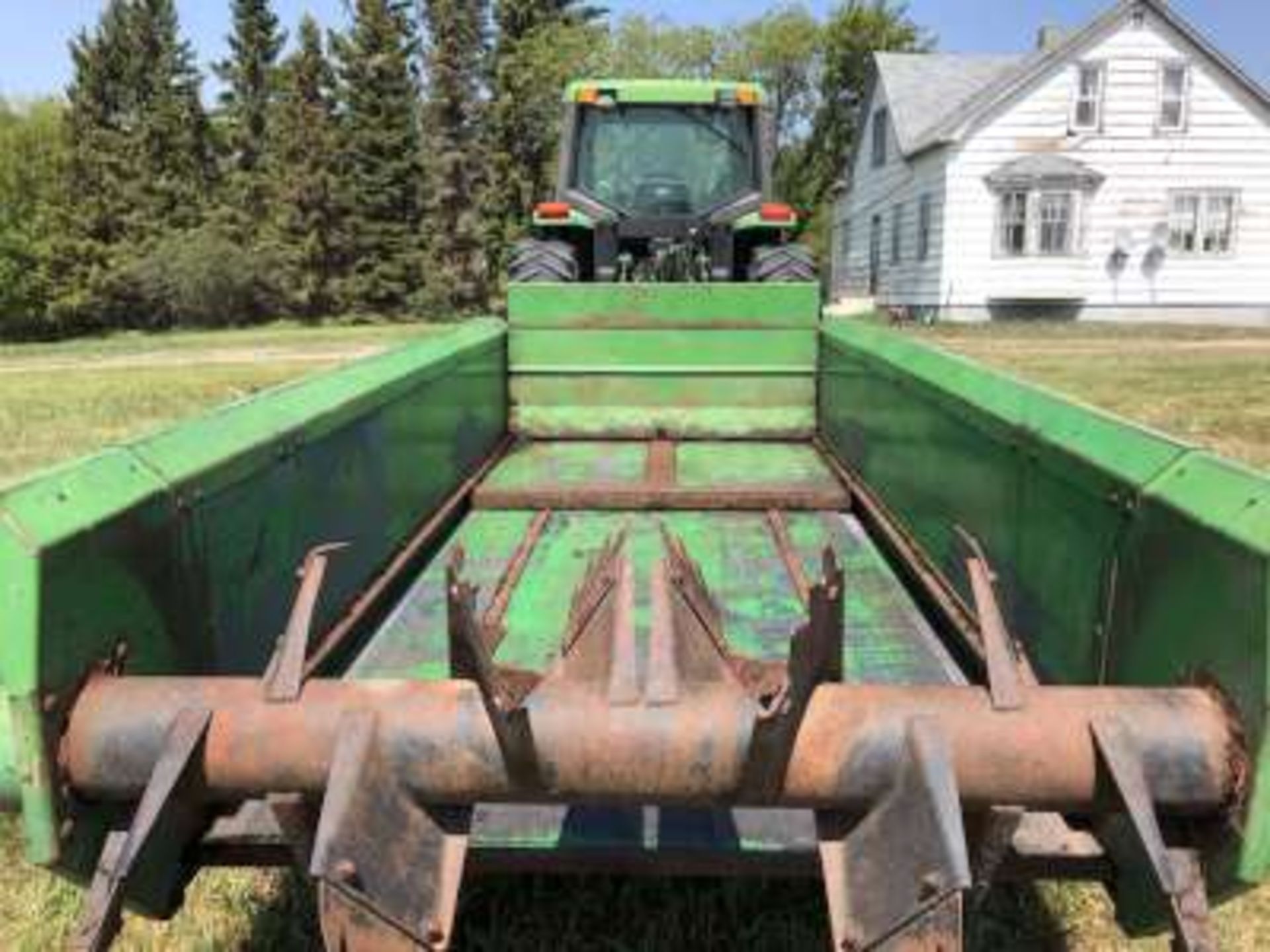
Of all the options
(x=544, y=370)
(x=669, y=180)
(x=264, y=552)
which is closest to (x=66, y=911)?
(x=264, y=552)

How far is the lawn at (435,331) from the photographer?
244 centimetres

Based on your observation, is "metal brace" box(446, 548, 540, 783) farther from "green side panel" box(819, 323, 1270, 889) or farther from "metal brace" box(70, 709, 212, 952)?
"green side panel" box(819, 323, 1270, 889)

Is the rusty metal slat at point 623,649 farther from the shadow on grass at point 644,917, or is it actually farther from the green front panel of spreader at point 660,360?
the green front panel of spreader at point 660,360

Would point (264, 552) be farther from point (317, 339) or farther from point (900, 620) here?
point (317, 339)

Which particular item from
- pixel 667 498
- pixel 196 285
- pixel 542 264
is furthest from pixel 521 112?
pixel 667 498

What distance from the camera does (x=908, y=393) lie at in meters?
3.15

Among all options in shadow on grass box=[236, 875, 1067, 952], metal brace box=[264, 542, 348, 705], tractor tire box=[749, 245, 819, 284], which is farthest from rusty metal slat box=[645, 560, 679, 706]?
tractor tire box=[749, 245, 819, 284]

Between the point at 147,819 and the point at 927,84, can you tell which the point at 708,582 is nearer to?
the point at 147,819

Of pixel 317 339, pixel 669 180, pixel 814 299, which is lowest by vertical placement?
pixel 317 339

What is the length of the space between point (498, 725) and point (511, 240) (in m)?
33.7

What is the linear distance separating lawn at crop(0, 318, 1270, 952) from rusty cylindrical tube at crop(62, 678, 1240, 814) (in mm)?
1114

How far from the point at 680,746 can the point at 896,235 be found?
1046 inches

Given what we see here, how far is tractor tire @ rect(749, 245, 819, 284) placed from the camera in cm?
670

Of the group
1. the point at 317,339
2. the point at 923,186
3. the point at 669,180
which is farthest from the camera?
the point at 923,186
